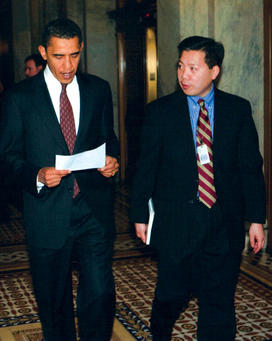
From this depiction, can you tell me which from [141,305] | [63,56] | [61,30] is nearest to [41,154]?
[63,56]

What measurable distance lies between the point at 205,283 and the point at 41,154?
41.7 inches

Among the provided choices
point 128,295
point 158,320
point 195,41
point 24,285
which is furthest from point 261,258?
point 195,41

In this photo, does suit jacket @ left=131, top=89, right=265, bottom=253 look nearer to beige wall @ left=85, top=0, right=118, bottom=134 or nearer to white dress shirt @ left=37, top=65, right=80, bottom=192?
white dress shirt @ left=37, top=65, right=80, bottom=192

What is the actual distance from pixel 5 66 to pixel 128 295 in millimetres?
9840

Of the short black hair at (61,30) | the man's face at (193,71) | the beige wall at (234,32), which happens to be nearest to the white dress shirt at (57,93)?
the short black hair at (61,30)

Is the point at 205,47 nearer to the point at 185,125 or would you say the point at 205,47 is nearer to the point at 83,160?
the point at 185,125

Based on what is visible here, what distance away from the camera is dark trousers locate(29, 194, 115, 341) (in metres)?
2.96

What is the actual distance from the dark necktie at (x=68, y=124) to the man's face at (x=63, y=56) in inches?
5.4

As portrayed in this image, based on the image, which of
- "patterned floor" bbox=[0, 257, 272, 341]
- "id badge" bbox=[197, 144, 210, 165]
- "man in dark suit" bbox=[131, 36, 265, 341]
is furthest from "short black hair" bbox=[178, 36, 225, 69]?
"patterned floor" bbox=[0, 257, 272, 341]

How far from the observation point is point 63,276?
2988 mm

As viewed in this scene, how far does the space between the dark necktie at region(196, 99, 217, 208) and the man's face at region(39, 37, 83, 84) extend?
70 cm

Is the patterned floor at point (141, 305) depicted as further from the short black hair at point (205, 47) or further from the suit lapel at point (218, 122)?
the short black hair at point (205, 47)

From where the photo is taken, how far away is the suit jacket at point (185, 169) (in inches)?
116

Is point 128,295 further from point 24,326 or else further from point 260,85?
point 260,85
